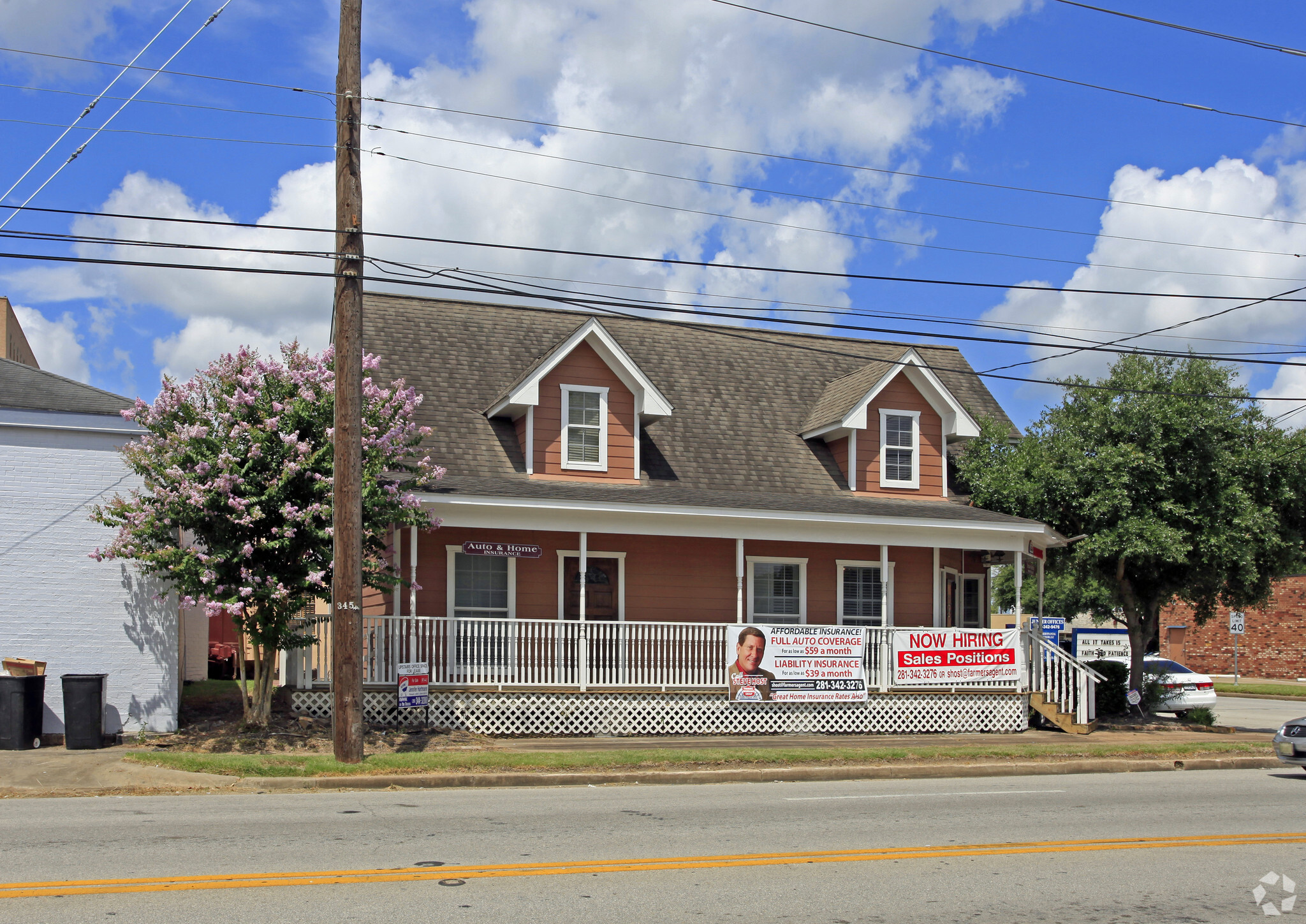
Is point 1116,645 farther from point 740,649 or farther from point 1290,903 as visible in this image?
point 1290,903

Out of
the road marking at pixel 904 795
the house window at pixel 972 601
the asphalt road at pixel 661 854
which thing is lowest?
the road marking at pixel 904 795

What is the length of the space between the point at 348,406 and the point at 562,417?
6777mm

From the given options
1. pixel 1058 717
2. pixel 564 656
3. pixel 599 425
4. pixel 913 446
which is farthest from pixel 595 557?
pixel 1058 717

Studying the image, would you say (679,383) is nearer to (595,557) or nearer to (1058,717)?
(595,557)

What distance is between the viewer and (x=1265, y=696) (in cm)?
3734

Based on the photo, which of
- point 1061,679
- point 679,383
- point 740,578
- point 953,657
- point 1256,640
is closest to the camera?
point 740,578

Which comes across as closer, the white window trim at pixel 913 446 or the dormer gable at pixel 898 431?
the dormer gable at pixel 898 431

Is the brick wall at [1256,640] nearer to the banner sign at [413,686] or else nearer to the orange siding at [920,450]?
the orange siding at [920,450]

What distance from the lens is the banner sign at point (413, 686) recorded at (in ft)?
54.6

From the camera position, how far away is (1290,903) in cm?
783

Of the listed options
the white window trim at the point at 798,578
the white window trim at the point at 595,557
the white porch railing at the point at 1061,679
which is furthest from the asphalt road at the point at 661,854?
the white window trim at the point at 798,578

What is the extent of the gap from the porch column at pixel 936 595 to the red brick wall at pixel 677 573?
0.28ft

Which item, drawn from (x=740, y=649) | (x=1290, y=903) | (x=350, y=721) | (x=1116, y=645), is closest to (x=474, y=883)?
(x=1290, y=903)

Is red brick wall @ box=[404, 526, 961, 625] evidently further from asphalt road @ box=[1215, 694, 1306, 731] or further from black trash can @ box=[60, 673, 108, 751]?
asphalt road @ box=[1215, 694, 1306, 731]
